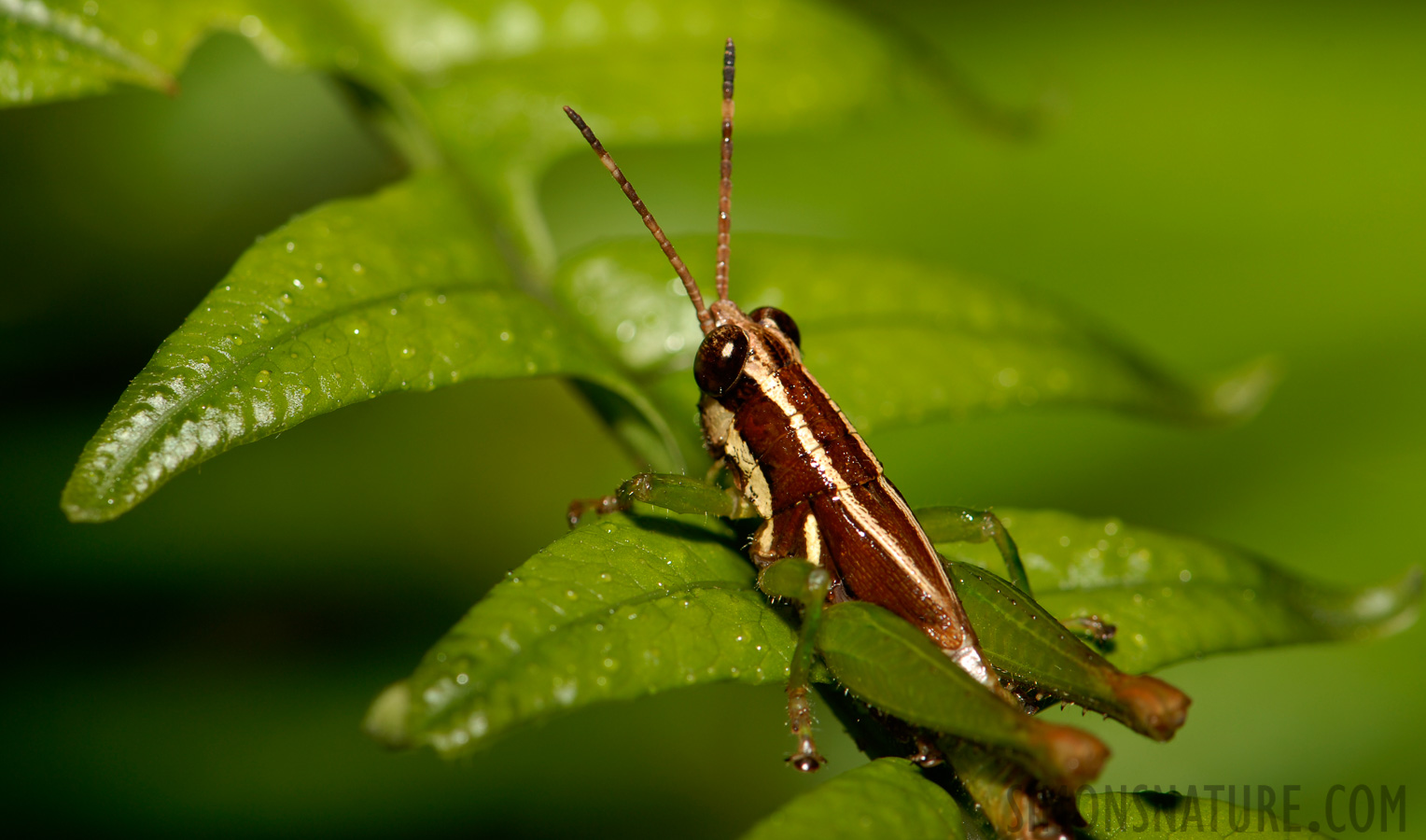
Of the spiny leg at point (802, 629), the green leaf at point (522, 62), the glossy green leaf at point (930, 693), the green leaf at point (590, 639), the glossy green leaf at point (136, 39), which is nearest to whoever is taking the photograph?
the green leaf at point (590, 639)

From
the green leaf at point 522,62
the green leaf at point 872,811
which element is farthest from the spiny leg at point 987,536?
the green leaf at point 522,62

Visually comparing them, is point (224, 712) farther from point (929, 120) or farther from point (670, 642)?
point (929, 120)

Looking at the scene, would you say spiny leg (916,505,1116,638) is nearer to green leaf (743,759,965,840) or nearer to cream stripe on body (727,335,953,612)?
cream stripe on body (727,335,953,612)

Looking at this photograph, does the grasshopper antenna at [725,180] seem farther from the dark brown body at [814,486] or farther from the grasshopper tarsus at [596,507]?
the grasshopper tarsus at [596,507]

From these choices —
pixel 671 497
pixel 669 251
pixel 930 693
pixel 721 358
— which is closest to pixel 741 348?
pixel 721 358

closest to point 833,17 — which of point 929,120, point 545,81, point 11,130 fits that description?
point 545,81

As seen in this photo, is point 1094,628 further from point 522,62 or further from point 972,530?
point 522,62

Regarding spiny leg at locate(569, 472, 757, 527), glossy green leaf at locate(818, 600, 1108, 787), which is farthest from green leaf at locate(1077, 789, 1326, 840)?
spiny leg at locate(569, 472, 757, 527)
